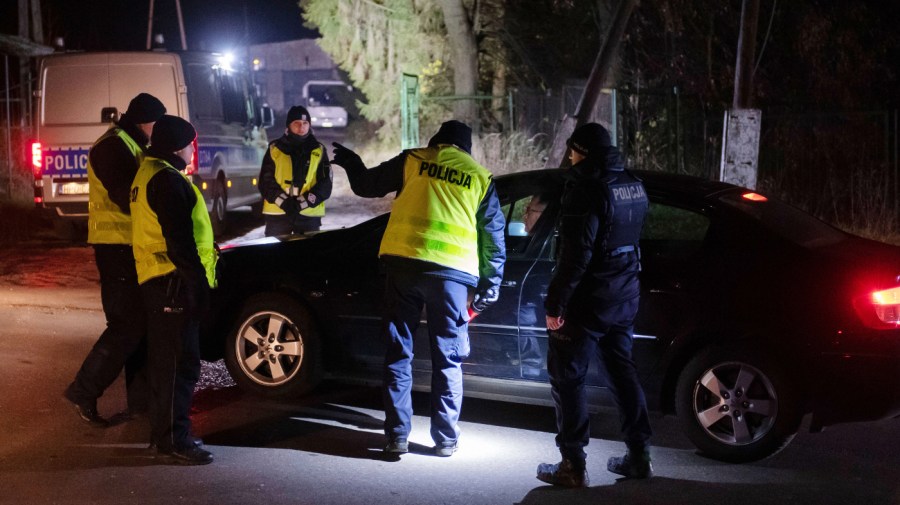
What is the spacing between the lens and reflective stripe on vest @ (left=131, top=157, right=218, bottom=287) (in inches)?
212

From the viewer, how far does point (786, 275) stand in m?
5.46

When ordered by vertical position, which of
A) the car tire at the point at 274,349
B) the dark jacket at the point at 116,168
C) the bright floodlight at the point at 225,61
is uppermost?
the bright floodlight at the point at 225,61

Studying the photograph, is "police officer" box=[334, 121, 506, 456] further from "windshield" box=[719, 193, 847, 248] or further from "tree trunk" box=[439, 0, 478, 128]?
"tree trunk" box=[439, 0, 478, 128]

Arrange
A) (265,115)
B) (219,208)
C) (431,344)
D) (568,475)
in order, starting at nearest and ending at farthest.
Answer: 1. (568,475)
2. (431,344)
3. (219,208)
4. (265,115)

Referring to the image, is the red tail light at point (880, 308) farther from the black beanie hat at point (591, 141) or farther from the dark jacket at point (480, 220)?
the dark jacket at point (480, 220)

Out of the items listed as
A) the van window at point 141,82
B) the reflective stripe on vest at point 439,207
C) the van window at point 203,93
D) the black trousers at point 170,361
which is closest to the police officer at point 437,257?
the reflective stripe on vest at point 439,207

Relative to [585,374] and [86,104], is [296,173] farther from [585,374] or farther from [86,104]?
[86,104]

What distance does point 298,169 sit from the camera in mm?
8305

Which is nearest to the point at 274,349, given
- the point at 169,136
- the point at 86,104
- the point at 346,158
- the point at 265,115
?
Result: the point at 346,158

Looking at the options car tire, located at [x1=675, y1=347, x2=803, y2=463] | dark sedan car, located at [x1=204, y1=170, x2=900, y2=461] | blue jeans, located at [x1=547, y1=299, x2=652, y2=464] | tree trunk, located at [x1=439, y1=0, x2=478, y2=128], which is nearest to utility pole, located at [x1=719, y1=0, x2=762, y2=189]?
dark sedan car, located at [x1=204, y1=170, x2=900, y2=461]

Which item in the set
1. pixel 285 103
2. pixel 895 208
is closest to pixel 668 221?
pixel 895 208

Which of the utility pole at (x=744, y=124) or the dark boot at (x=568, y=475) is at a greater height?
the utility pole at (x=744, y=124)

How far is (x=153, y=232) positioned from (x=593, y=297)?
215 cm

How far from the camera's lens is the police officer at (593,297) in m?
5.02
